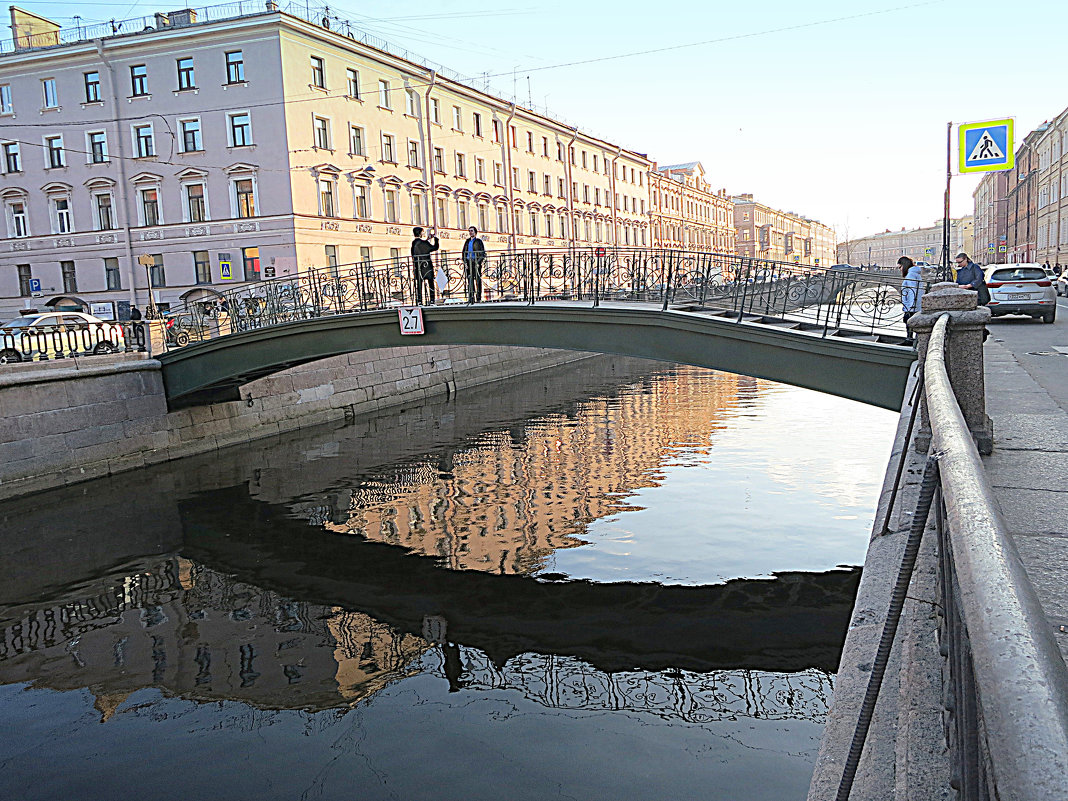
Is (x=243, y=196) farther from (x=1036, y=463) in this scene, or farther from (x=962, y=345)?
(x=1036, y=463)

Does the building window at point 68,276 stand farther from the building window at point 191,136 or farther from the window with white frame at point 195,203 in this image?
the building window at point 191,136

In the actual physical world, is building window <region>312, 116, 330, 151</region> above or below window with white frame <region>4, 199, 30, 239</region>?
above

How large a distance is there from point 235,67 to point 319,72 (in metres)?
3.11

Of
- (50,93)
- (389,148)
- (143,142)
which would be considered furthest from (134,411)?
(50,93)

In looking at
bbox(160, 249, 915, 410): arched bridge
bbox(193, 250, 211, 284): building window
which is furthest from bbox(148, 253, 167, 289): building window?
bbox(160, 249, 915, 410): arched bridge

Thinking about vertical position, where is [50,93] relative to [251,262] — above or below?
above

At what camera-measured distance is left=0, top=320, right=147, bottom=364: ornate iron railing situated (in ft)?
55.4

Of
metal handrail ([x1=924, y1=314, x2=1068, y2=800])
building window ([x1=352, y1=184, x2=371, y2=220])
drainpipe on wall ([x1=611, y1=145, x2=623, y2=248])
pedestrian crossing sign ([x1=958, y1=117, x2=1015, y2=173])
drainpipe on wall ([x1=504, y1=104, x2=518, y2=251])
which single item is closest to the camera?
metal handrail ([x1=924, y1=314, x2=1068, y2=800])

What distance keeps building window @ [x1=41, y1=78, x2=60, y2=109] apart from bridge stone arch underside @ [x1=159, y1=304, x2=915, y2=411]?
2168 centimetres

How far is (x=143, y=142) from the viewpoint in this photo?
107 feet

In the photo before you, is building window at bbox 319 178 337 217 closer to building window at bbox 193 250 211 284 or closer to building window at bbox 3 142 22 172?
building window at bbox 193 250 211 284

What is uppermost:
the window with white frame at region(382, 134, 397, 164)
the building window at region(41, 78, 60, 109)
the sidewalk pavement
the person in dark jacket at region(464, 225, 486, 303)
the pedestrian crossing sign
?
the building window at region(41, 78, 60, 109)

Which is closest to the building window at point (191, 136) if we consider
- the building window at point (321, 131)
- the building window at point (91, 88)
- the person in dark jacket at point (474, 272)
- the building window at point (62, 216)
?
the building window at point (91, 88)

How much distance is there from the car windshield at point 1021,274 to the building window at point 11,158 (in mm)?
35117
